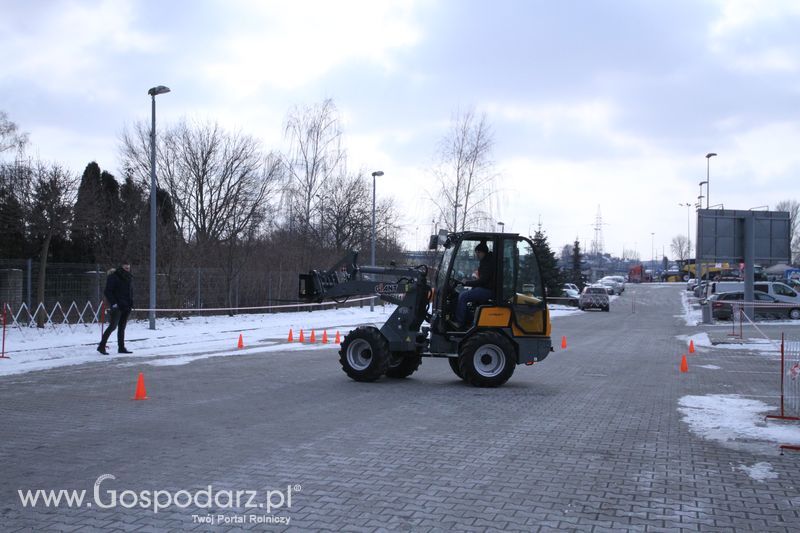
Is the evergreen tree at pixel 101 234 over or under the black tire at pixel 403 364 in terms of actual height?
over

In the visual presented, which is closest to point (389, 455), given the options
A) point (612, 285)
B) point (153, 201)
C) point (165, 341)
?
point (165, 341)

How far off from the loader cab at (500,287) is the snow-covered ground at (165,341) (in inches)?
263

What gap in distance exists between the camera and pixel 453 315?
42.1 ft

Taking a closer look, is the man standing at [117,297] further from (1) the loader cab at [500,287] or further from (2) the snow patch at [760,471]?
(2) the snow patch at [760,471]

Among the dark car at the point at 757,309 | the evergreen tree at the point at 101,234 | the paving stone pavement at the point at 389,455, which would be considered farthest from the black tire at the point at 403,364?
the dark car at the point at 757,309

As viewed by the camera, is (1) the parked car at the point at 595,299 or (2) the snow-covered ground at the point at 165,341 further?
(1) the parked car at the point at 595,299

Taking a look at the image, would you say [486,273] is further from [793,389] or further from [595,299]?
[595,299]

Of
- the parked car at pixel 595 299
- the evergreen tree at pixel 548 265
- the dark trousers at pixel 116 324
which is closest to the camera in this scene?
the dark trousers at pixel 116 324

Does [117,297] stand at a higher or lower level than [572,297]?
higher

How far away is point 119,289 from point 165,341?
430cm

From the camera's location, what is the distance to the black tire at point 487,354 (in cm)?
1216

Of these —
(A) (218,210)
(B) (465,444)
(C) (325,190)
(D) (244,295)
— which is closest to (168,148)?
(A) (218,210)

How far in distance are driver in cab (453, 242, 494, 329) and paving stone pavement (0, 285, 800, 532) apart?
4.89 ft

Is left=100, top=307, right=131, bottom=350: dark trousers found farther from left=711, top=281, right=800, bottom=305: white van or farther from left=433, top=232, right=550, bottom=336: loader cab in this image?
left=711, top=281, right=800, bottom=305: white van
